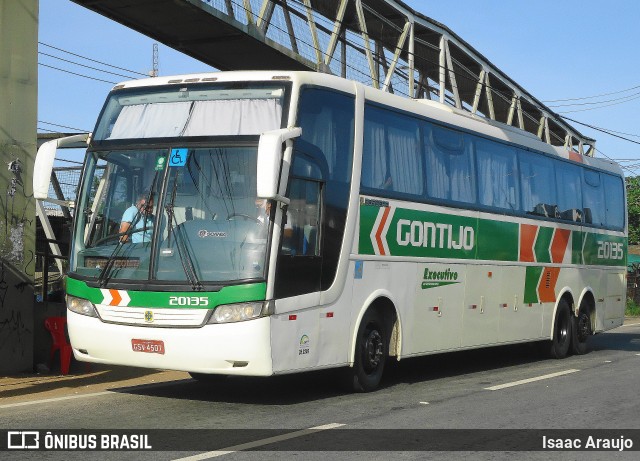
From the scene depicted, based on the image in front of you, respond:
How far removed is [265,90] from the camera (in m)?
9.84

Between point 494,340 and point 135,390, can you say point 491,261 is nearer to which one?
point 494,340

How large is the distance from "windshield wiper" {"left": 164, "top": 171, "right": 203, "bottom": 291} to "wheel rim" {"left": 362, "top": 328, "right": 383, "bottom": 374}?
2.58 meters

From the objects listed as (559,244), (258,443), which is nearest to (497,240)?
(559,244)

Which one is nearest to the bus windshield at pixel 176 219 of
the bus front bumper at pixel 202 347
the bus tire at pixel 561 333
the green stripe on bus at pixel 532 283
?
the bus front bumper at pixel 202 347

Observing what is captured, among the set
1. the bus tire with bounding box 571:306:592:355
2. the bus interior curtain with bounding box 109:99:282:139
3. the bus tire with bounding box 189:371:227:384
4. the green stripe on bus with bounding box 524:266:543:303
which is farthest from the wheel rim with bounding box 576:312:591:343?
the bus interior curtain with bounding box 109:99:282:139

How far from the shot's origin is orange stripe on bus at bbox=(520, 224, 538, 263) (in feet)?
49.2

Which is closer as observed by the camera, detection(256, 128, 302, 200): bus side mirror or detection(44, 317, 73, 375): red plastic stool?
detection(256, 128, 302, 200): bus side mirror

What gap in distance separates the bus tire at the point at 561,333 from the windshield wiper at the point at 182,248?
29.1ft

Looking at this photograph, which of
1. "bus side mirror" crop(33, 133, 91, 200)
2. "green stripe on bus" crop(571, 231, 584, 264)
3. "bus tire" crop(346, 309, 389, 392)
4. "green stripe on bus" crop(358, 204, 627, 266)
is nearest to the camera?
"bus side mirror" crop(33, 133, 91, 200)

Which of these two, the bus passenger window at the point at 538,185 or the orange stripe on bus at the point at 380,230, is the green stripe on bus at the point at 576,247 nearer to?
the bus passenger window at the point at 538,185

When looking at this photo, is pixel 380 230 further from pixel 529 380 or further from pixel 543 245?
pixel 543 245

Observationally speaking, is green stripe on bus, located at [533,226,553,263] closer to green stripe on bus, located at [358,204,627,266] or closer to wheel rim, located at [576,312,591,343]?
green stripe on bus, located at [358,204,627,266]

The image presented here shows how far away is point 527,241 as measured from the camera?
49.8 ft

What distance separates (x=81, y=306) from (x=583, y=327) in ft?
34.5
